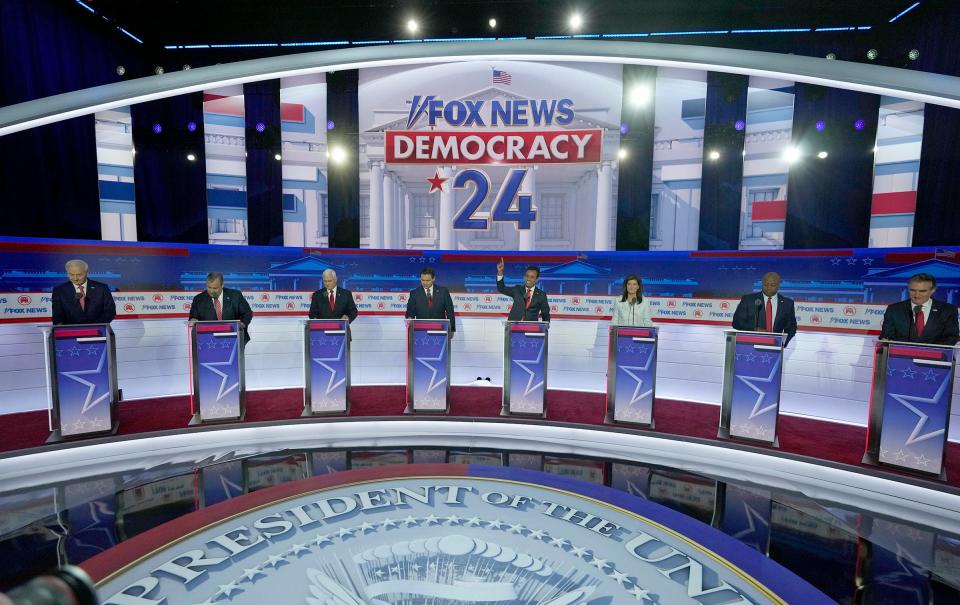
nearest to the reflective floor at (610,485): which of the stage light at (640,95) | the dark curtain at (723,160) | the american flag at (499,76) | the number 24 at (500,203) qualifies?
the number 24 at (500,203)

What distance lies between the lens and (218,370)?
345cm

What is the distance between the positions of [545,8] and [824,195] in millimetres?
4992

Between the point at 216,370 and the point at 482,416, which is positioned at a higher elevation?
the point at 216,370

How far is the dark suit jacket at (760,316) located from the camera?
359cm

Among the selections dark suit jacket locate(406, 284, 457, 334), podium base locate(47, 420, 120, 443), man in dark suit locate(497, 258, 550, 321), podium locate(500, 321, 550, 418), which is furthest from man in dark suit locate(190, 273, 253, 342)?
man in dark suit locate(497, 258, 550, 321)

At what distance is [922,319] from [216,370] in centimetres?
549

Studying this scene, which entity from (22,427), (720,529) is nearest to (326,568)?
(720,529)

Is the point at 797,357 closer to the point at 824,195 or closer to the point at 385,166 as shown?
the point at 824,195

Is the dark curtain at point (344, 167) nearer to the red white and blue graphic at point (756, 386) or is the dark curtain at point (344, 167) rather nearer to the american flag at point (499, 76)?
the american flag at point (499, 76)

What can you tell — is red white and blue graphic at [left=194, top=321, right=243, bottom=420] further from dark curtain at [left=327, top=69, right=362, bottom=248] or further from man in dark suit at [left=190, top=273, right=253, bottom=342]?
dark curtain at [left=327, top=69, right=362, bottom=248]

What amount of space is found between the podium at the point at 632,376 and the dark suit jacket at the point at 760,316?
95 cm

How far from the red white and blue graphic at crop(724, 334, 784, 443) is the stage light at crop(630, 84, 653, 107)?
16.4 ft

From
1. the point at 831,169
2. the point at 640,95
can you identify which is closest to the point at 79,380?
the point at 640,95

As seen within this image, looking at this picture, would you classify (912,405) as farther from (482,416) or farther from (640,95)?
(640,95)
